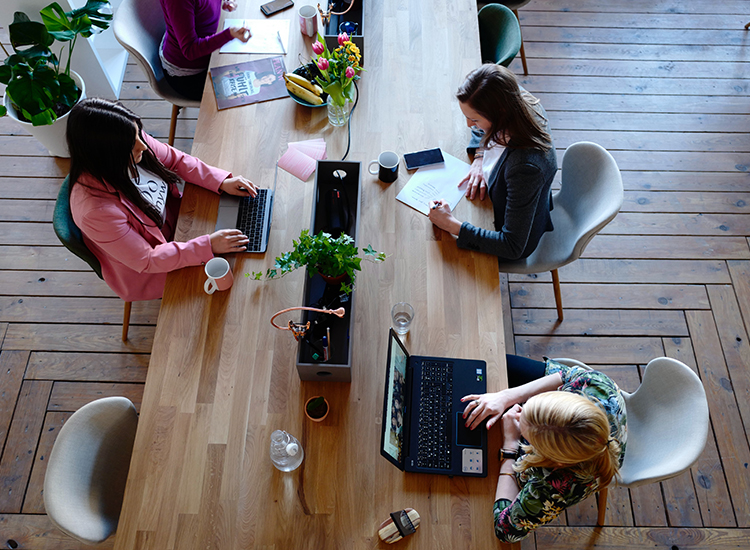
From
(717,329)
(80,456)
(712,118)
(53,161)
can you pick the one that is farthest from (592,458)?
(53,161)

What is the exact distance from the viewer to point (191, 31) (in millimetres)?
2580

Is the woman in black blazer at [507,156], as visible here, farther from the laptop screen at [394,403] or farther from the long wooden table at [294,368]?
the laptop screen at [394,403]

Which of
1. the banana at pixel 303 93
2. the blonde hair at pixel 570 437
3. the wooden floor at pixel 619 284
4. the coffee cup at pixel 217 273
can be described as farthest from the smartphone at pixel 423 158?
the blonde hair at pixel 570 437

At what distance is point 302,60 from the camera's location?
2.57 metres

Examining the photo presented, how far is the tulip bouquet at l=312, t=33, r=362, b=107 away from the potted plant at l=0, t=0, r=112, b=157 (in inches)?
55.0

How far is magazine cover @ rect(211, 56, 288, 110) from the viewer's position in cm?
245

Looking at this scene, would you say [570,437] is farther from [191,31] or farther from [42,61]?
[42,61]

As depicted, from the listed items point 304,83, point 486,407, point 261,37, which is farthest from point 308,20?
point 486,407

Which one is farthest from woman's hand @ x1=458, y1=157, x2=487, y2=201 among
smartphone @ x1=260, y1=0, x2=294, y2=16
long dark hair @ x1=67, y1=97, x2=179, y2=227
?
smartphone @ x1=260, y1=0, x2=294, y2=16

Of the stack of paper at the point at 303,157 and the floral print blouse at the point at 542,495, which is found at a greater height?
the stack of paper at the point at 303,157

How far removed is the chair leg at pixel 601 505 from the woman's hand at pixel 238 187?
1.98m

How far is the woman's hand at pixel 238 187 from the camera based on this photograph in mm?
2141

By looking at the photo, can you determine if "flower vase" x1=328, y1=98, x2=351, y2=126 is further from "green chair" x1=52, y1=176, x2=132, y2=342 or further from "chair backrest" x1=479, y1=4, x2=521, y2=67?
"green chair" x1=52, y1=176, x2=132, y2=342

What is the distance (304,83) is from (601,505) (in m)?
2.31
